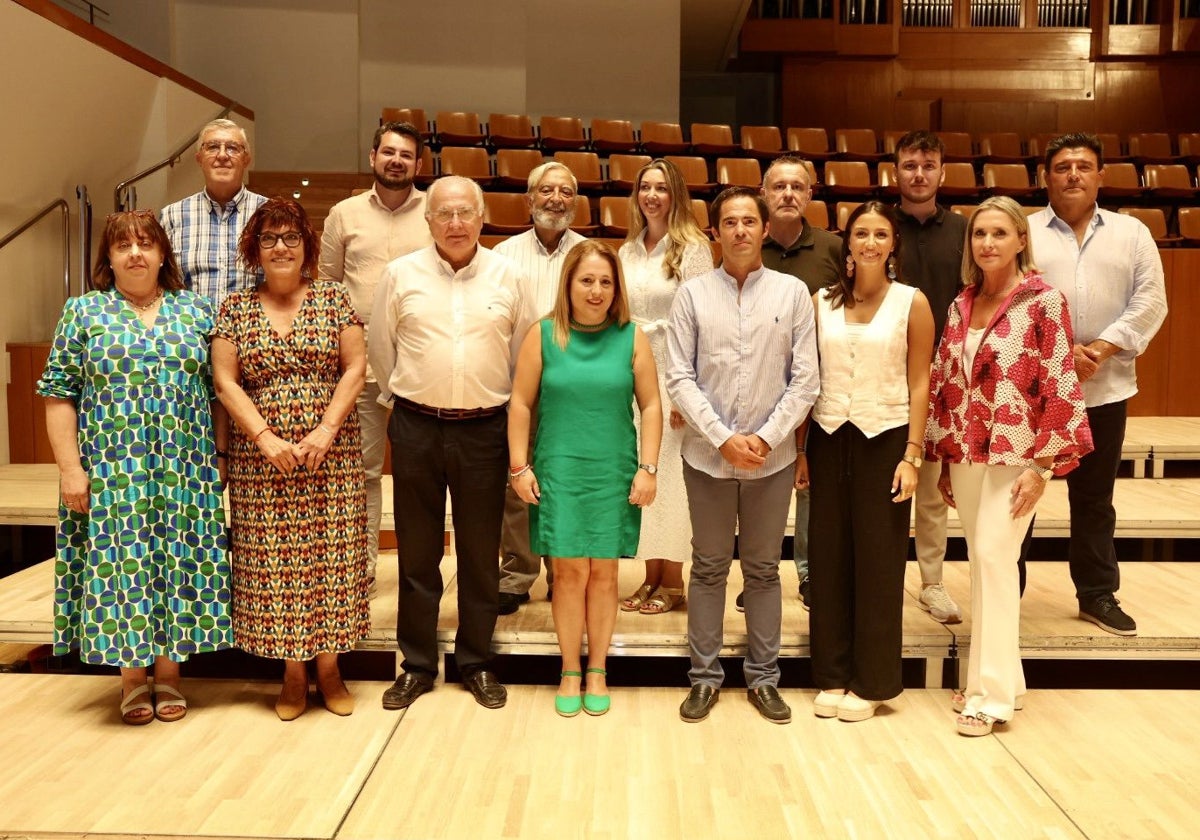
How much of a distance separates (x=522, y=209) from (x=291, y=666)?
3724 mm

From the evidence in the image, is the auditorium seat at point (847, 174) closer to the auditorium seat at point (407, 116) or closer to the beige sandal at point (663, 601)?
the auditorium seat at point (407, 116)

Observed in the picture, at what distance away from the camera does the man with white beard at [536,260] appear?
2.83 metres

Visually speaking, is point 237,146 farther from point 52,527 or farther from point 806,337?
point 52,527

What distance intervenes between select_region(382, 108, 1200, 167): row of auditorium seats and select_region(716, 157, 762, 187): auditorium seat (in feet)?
1.76

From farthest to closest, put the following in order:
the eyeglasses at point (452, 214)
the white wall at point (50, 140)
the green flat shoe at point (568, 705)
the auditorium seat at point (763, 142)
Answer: the auditorium seat at point (763, 142)
the white wall at point (50, 140)
the green flat shoe at point (568, 705)
the eyeglasses at point (452, 214)

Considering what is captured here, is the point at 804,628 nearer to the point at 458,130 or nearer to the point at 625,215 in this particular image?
the point at 625,215

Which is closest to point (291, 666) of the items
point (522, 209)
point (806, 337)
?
point (806, 337)

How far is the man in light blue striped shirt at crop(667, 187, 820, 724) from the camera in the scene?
2.50 meters

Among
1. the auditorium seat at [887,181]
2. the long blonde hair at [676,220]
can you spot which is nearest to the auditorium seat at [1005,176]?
the auditorium seat at [887,181]

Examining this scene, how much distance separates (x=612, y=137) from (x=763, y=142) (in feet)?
4.13

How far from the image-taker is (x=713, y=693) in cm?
267

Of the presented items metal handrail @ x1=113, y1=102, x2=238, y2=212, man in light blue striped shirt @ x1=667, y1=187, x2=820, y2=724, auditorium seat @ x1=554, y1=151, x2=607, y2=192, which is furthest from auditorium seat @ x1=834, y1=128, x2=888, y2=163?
man in light blue striped shirt @ x1=667, y1=187, x2=820, y2=724

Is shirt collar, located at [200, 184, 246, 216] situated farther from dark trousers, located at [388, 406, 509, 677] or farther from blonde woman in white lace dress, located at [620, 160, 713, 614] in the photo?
blonde woman in white lace dress, located at [620, 160, 713, 614]

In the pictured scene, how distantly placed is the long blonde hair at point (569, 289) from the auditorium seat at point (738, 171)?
4575mm
